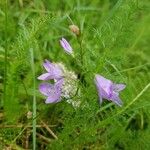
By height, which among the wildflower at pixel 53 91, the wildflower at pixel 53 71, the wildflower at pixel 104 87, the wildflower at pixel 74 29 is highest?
the wildflower at pixel 74 29

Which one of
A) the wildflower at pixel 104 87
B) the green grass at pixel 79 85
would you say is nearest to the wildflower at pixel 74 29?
the green grass at pixel 79 85

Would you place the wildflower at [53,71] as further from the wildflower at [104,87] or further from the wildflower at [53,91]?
the wildflower at [104,87]

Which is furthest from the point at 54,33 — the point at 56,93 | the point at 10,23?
the point at 56,93

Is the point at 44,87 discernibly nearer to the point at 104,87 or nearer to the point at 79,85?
the point at 79,85

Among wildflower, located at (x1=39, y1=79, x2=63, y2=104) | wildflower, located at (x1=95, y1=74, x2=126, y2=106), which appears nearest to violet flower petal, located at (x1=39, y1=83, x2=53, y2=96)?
wildflower, located at (x1=39, y1=79, x2=63, y2=104)

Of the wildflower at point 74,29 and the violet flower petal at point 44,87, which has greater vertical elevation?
the wildflower at point 74,29
